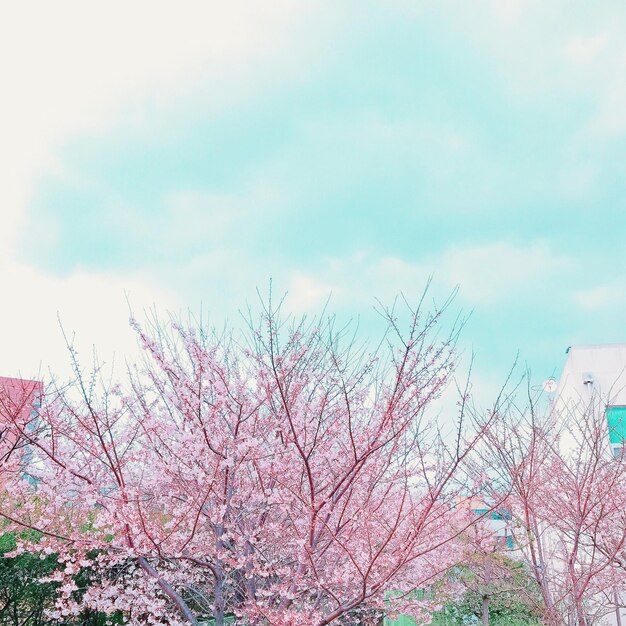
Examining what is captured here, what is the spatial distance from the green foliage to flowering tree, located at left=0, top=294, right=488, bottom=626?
19.2 inches

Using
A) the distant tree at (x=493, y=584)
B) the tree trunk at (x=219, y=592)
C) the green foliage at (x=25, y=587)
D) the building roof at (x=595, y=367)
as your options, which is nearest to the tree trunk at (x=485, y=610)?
the distant tree at (x=493, y=584)

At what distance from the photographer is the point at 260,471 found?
5195mm

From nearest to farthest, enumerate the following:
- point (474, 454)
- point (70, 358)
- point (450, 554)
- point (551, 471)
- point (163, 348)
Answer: point (70, 358), point (163, 348), point (551, 471), point (474, 454), point (450, 554)

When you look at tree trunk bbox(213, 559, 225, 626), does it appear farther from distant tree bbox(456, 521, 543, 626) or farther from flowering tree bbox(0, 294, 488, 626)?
distant tree bbox(456, 521, 543, 626)

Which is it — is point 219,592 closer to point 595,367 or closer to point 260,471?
point 260,471

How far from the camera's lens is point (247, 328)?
23.7 ft

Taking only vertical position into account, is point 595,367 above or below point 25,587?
above

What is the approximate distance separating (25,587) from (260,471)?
3.62 metres

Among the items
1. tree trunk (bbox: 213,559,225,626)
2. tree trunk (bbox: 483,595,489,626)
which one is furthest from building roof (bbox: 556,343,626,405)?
tree trunk (bbox: 213,559,225,626)

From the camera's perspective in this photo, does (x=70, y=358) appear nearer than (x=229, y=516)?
Yes

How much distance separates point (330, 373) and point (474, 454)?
10.5ft

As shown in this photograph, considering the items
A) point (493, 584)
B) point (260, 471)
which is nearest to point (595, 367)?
point (493, 584)

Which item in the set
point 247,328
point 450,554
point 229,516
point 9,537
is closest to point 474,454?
point 450,554

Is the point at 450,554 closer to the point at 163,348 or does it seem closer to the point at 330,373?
the point at 330,373
